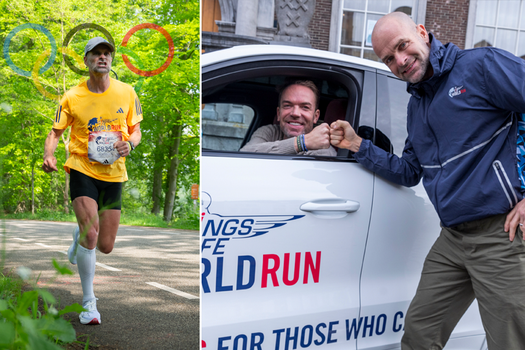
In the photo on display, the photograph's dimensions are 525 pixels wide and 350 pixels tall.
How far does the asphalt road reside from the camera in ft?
6.31

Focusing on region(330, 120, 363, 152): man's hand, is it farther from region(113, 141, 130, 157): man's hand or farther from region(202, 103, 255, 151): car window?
region(113, 141, 130, 157): man's hand

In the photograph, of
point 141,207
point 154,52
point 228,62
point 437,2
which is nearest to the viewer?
point 228,62

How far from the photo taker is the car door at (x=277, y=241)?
171 cm

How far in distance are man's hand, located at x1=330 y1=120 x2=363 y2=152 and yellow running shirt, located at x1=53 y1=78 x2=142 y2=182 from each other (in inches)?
34.6

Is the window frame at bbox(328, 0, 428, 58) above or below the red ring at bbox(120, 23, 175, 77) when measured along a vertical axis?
above

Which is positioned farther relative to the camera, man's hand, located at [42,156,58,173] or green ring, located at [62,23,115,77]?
man's hand, located at [42,156,58,173]

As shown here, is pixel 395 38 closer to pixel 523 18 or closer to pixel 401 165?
pixel 401 165

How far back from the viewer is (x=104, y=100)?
7.23 feet

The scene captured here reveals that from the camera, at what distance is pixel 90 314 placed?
2.38m

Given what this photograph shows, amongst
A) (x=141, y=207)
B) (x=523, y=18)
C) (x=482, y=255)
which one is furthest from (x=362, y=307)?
(x=523, y=18)

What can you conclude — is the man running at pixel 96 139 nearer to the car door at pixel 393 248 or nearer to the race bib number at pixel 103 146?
the race bib number at pixel 103 146

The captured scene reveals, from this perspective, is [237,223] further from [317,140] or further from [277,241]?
[317,140]

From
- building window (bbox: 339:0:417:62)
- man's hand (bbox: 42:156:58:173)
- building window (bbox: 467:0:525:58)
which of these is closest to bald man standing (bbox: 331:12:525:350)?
man's hand (bbox: 42:156:58:173)

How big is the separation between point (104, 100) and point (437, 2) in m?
12.2
